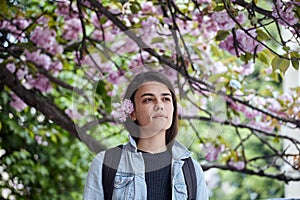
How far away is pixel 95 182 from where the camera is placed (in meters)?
1.39

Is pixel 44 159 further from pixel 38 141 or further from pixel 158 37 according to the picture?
pixel 158 37

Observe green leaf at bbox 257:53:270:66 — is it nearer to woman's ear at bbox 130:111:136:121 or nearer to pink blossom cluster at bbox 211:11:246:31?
pink blossom cluster at bbox 211:11:246:31

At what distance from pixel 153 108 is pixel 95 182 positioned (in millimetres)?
Result: 185

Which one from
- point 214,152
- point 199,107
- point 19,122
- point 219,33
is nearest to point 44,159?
point 19,122

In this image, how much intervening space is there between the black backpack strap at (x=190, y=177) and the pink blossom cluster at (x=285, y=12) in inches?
16.0

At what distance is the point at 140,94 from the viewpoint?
1.38 m

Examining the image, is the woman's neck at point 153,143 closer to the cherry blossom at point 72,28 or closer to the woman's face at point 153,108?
the woman's face at point 153,108

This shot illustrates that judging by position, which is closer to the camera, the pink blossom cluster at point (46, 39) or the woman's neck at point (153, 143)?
the woman's neck at point (153, 143)

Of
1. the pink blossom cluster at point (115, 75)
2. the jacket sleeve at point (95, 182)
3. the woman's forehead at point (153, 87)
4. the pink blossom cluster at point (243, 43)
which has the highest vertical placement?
the pink blossom cluster at point (243, 43)

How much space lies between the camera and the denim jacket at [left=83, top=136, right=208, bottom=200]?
1.35 m

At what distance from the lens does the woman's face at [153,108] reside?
1367 mm

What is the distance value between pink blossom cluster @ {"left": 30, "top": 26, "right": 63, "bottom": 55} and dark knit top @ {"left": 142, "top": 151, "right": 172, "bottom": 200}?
126cm

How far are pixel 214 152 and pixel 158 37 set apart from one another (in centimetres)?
100

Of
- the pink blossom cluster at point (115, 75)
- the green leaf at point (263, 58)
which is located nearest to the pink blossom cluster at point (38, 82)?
the green leaf at point (263, 58)
